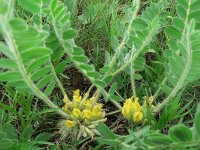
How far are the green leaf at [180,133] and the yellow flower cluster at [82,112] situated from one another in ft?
1.58

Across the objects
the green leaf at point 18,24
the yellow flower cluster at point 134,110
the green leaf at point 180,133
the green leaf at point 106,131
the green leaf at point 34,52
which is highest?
the green leaf at point 18,24

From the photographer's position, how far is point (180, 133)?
1300 millimetres

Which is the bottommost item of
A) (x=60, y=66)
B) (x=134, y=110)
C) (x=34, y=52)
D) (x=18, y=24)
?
(x=134, y=110)

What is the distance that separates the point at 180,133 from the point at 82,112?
1.76 feet

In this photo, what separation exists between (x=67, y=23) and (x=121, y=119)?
50 centimetres

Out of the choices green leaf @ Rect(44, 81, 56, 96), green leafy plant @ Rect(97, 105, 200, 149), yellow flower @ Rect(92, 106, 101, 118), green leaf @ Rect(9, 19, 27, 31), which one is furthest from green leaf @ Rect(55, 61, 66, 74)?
green leaf @ Rect(9, 19, 27, 31)

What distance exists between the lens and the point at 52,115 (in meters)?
1.89

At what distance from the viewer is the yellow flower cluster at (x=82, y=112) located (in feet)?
5.67

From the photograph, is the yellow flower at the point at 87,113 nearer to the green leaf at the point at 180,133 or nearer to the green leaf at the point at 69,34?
the green leaf at the point at 69,34

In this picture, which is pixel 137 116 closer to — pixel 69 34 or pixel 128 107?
Answer: pixel 128 107

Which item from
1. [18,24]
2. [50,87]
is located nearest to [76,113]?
[50,87]

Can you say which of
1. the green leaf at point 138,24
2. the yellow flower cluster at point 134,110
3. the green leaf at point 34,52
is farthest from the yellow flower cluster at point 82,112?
the green leaf at point 34,52

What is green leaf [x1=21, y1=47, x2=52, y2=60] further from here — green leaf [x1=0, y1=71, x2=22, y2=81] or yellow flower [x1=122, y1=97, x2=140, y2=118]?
yellow flower [x1=122, y1=97, x2=140, y2=118]

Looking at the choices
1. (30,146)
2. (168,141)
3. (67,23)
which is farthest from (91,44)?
(168,141)
